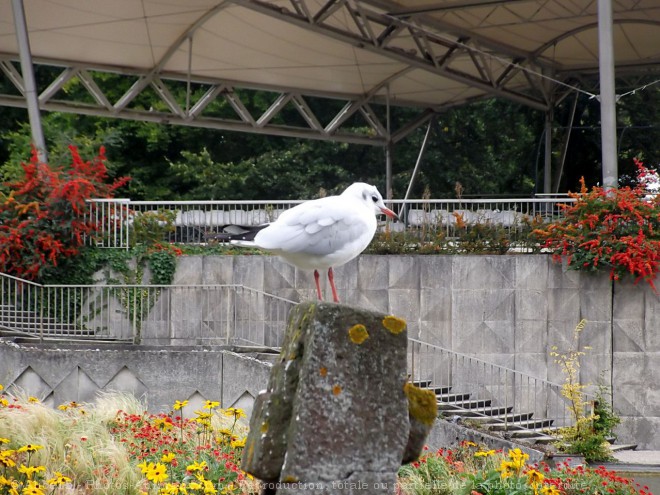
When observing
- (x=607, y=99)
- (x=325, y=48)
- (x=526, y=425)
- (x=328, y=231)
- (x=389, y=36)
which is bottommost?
(x=526, y=425)

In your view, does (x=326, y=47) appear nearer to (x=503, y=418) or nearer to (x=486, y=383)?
(x=486, y=383)

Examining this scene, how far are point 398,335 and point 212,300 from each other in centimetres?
1253

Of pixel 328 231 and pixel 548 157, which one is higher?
pixel 548 157

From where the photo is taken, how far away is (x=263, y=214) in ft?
72.0

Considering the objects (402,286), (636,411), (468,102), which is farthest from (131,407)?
(468,102)

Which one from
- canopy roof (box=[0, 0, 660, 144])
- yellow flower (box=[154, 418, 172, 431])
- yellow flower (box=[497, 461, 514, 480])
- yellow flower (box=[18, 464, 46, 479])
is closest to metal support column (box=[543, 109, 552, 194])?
canopy roof (box=[0, 0, 660, 144])

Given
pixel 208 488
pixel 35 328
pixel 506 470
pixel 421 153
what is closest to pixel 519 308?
pixel 35 328

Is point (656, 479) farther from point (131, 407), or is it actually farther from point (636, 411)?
point (131, 407)

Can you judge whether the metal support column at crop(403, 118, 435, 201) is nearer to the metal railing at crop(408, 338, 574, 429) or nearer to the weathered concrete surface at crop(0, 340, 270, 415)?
the metal railing at crop(408, 338, 574, 429)

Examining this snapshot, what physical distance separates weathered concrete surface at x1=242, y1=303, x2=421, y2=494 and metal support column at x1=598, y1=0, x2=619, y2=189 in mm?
13975

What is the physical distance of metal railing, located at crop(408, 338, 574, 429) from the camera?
792 inches

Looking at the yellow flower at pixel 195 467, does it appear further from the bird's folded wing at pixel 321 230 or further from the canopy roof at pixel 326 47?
the canopy roof at pixel 326 47

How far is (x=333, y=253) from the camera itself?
951 cm

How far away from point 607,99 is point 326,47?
33.9 ft
